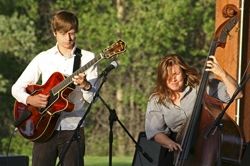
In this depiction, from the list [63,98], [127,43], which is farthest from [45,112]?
[127,43]

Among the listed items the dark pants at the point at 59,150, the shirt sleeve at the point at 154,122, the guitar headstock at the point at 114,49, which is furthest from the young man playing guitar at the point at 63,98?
the shirt sleeve at the point at 154,122

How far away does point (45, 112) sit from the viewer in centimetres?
665

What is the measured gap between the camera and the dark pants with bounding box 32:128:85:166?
6508 millimetres

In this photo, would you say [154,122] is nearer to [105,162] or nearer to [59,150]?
[59,150]

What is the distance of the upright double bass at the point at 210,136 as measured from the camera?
6059 millimetres

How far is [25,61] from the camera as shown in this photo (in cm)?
1780

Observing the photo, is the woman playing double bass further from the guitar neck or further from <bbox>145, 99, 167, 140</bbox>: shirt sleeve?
the guitar neck

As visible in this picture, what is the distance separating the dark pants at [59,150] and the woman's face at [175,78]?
0.68 metres

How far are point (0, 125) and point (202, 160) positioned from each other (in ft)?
39.7

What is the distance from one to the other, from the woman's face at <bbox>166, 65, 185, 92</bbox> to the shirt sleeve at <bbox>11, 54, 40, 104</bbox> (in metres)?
0.92

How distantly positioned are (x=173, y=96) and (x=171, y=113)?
0.12 m

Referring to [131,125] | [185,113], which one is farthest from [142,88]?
[185,113]

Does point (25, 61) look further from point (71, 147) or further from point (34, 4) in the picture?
point (71, 147)

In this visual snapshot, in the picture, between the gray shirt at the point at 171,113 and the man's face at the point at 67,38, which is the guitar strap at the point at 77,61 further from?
the gray shirt at the point at 171,113
